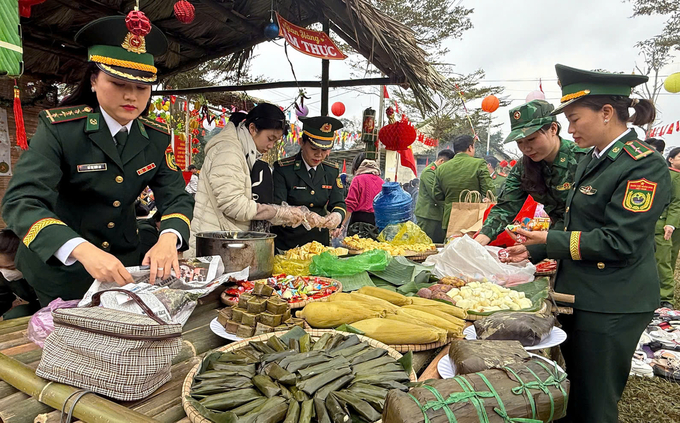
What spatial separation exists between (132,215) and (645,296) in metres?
2.99

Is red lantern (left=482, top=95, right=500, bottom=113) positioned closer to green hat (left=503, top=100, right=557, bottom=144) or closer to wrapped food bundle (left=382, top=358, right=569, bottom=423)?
green hat (left=503, top=100, right=557, bottom=144)

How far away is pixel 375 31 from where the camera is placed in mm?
3990

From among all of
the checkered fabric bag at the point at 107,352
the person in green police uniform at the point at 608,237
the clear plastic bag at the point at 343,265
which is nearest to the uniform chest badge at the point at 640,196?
the person in green police uniform at the point at 608,237

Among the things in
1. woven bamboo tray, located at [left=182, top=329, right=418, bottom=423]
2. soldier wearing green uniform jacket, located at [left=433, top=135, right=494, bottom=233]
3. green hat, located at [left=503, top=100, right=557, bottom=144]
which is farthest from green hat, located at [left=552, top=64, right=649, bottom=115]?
soldier wearing green uniform jacket, located at [left=433, top=135, right=494, bottom=233]

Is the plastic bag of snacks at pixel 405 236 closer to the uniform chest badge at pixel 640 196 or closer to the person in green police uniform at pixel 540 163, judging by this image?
the person in green police uniform at pixel 540 163

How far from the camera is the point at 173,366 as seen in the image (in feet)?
4.82

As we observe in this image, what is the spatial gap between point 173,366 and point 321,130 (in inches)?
109

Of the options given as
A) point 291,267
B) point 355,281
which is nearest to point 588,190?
point 355,281

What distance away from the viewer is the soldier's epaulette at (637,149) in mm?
→ 2199

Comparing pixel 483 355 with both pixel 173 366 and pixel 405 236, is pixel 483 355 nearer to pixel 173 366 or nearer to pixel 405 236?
pixel 173 366

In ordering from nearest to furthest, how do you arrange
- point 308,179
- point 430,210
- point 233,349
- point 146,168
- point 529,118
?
point 233,349, point 146,168, point 529,118, point 308,179, point 430,210

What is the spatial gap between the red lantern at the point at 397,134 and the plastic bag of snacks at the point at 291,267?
151 inches

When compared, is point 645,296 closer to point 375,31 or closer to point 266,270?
point 266,270

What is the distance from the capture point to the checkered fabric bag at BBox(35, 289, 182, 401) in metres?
1.17
